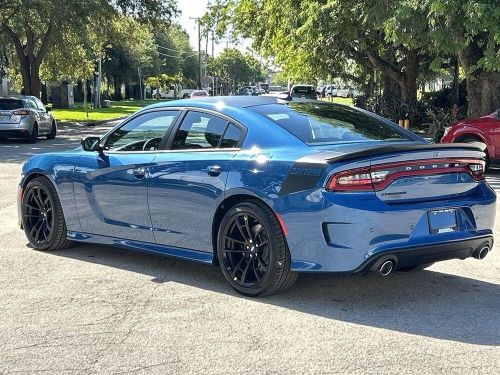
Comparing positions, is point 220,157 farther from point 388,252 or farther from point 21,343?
point 21,343

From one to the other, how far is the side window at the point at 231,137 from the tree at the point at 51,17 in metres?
22.6

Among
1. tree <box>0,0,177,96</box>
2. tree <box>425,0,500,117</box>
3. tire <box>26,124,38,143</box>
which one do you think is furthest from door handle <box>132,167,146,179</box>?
tree <box>0,0,177,96</box>

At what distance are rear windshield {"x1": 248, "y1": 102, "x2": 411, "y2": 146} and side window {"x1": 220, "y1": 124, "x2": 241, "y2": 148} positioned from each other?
0.81 feet

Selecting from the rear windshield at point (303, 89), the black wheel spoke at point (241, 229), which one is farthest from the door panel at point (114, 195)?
the rear windshield at point (303, 89)

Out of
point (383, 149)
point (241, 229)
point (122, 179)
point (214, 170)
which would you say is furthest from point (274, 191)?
point (122, 179)

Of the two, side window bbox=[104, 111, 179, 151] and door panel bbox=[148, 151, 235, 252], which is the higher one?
side window bbox=[104, 111, 179, 151]

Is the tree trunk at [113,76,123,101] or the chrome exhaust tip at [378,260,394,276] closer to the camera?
the chrome exhaust tip at [378,260,394,276]

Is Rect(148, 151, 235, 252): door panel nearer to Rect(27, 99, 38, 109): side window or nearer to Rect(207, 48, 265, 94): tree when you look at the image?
Rect(27, 99, 38, 109): side window

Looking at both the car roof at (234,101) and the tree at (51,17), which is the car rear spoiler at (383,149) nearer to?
the car roof at (234,101)

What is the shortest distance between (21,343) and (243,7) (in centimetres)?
2395

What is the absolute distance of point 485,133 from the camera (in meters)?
14.0

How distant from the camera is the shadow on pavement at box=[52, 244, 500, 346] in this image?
15.8 feet

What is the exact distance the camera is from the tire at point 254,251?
5.22 m

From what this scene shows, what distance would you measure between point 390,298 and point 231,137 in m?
1.82
